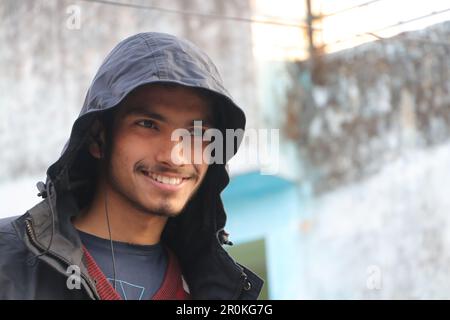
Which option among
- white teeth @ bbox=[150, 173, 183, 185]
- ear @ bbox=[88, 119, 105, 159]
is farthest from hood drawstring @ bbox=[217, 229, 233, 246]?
ear @ bbox=[88, 119, 105, 159]

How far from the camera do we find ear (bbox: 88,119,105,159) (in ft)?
7.88

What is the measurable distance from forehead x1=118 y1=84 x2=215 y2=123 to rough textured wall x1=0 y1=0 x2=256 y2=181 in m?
3.19

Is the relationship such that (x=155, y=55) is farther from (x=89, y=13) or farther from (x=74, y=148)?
(x=89, y=13)

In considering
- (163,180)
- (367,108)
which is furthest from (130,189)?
(367,108)

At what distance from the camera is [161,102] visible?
2.33 m

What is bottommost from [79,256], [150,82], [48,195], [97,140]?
[79,256]

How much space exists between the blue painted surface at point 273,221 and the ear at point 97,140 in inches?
178

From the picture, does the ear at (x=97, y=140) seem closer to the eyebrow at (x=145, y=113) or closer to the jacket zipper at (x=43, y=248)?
the eyebrow at (x=145, y=113)

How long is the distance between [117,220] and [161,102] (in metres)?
0.33

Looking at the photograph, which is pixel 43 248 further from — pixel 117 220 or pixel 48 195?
pixel 117 220

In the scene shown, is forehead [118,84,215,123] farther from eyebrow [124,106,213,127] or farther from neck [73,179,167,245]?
neck [73,179,167,245]

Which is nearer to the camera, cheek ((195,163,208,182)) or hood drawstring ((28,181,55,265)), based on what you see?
hood drawstring ((28,181,55,265))

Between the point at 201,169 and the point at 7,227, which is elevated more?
the point at 201,169
